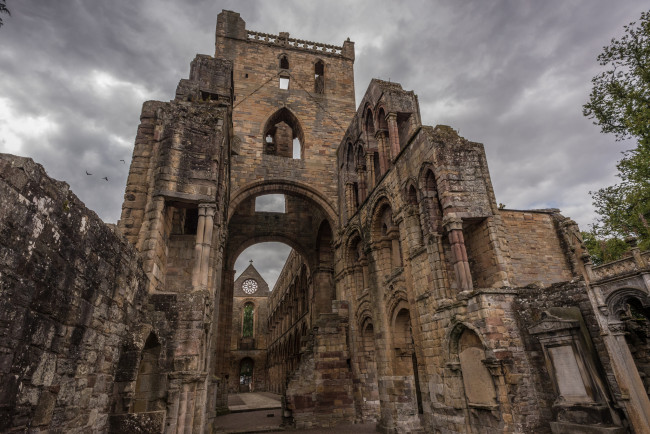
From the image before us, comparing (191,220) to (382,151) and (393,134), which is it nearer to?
(382,151)

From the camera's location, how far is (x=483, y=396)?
689 centimetres

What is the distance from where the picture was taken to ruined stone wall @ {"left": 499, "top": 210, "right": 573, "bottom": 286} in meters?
11.2

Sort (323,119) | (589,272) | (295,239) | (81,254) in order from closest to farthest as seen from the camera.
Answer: (81,254)
(589,272)
(323,119)
(295,239)

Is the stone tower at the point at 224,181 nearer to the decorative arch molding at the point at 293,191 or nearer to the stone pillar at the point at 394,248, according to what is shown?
the decorative arch molding at the point at 293,191

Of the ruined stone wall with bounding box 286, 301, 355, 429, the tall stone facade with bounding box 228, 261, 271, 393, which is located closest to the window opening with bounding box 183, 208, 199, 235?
the ruined stone wall with bounding box 286, 301, 355, 429

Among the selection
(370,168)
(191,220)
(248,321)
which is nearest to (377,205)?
(370,168)

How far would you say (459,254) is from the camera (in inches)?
310

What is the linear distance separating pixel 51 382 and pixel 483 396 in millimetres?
6797

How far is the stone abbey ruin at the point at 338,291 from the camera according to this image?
328 cm

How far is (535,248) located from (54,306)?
12206 millimetres

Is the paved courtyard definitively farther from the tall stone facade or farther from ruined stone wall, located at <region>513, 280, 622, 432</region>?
the tall stone facade

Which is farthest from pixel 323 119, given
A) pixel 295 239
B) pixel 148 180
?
pixel 148 180

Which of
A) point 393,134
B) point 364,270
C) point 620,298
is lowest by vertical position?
point 620,298

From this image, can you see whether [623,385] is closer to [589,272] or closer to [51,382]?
[589,272]
